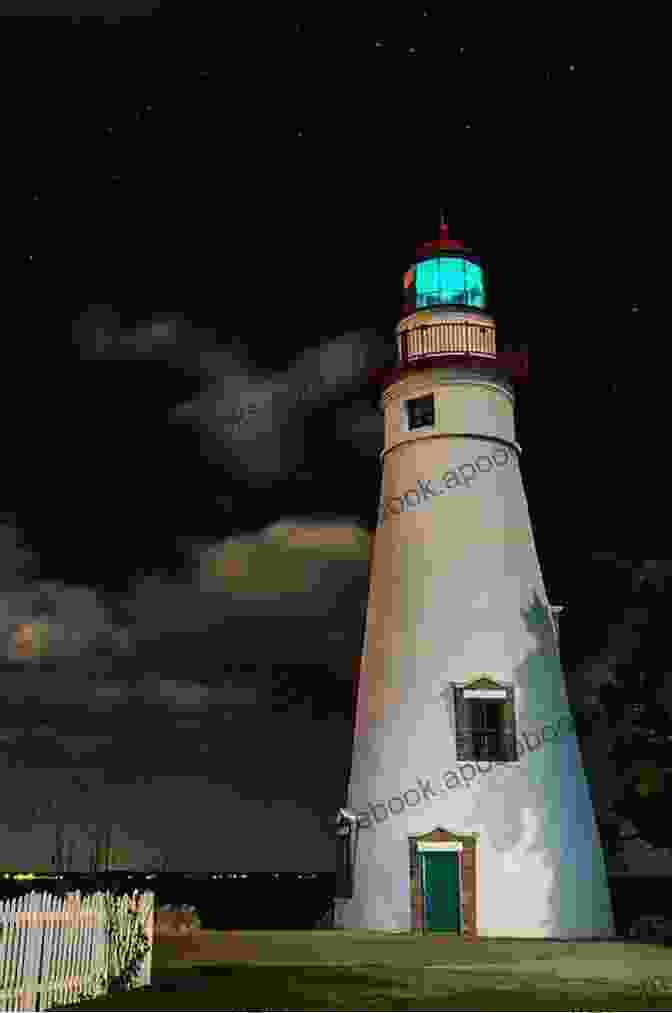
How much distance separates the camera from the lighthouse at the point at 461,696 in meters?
28.5

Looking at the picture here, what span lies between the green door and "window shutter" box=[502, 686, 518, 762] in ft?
8.74

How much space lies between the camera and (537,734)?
98.1ft

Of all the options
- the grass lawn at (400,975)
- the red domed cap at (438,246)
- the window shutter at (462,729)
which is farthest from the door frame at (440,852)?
the red domed cap at (438,246)

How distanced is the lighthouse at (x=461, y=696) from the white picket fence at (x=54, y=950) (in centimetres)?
1273

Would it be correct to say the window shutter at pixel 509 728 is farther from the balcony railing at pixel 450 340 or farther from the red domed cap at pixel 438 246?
the red domed cap at pixel 438 246

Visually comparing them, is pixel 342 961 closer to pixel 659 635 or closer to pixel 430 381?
pixel 659 635

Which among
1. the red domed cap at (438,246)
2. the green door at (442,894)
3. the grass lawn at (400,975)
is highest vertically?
the red domed cap at (438,246)

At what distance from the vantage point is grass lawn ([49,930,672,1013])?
Answer: 46.5 ft

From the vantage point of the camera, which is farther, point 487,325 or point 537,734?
point 487,325

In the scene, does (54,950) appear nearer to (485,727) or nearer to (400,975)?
(400,975)

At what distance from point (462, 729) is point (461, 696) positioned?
774 mm

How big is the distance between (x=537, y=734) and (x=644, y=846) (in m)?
3.53

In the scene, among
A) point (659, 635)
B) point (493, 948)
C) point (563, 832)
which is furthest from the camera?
point (563, 832)

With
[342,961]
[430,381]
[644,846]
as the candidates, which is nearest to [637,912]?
[644,846]
